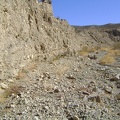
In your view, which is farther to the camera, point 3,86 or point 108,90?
point 108,90

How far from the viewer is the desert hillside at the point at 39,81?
9.05 metres

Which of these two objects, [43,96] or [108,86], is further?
[108,86]

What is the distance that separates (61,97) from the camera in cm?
1043

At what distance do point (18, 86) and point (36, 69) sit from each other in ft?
10.7

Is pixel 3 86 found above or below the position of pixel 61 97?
above

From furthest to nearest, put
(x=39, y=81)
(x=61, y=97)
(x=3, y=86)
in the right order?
(x=39, y=81), (x=3, y=86), (x=61, y=97)

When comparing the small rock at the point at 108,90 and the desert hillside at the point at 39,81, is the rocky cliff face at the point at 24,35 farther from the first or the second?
the small rock at the point at 108,90

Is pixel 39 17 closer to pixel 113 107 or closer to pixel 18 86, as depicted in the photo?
pixel 18 86

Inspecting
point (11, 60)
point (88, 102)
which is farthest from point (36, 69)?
point (88, 102)

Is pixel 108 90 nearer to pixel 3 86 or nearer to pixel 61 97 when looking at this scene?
pixel 61 97

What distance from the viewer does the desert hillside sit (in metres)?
9.05

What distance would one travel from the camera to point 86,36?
4603 cm

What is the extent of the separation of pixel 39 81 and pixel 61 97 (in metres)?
2.14

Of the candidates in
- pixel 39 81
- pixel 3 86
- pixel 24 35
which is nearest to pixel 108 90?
pixel 39 81
